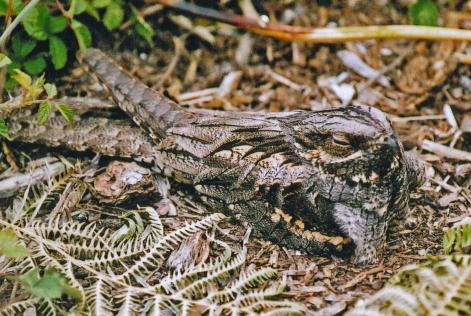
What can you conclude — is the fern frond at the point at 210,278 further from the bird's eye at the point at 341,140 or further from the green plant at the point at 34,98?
the green plant at the point at 34,98

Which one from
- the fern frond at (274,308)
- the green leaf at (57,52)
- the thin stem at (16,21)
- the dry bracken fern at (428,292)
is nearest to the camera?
the dry bracken fern at (428,292)

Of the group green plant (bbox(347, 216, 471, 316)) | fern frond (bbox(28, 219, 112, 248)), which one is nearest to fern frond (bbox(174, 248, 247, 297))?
fern frond (bbox(28, 219, 112, 248))

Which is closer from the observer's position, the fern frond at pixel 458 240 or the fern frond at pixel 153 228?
the fern frond at pixel 458 240

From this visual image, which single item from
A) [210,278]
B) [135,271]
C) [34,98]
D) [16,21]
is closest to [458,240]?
[210,278]

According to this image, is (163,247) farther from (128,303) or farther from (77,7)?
(77,7)

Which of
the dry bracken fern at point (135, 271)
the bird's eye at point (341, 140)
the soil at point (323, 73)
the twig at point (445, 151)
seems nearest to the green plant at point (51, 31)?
the soil at point (323, 73)

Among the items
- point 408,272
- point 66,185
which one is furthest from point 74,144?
point 408,272
